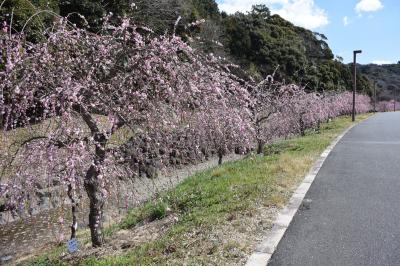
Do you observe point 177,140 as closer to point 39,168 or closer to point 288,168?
point 39,168

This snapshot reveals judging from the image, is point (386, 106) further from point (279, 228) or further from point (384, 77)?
point (279, 228)

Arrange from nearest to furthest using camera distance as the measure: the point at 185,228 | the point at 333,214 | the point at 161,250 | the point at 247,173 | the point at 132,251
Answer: the point at 161,250
the point at 132,251
the point at 185,228
the point at 333,214
the point at 247,173

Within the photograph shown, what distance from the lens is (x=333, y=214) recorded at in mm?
6473

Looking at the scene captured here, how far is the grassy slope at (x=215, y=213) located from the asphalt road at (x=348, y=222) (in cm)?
46

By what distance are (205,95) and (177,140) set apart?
1.80 meters

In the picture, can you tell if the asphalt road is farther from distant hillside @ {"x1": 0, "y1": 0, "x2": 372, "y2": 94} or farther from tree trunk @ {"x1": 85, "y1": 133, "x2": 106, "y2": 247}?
distant hillside @ {"x1": 0, "y1": 0, "x2": 372, "y2": 94}

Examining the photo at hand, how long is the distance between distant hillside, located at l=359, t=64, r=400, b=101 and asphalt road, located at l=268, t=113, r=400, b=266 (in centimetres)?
8114

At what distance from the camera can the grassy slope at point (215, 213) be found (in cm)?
494

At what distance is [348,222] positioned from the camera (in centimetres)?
605

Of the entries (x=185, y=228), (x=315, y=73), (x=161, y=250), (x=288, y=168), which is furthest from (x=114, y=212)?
(x=315, y=73)

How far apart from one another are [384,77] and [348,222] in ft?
366

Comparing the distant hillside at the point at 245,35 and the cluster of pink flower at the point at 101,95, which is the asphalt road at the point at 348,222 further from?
the distant hillside at the point at 245,35

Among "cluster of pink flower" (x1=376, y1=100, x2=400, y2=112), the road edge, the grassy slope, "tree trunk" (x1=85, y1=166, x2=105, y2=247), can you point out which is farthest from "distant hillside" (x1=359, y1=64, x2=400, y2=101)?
"tree trunk" (x1=85, y1=166, x2=105, y2=247)

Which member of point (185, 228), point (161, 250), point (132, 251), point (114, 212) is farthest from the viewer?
point (114, 212)
